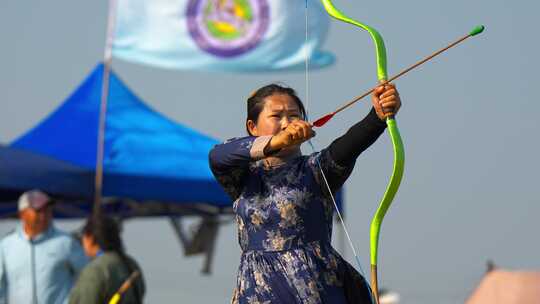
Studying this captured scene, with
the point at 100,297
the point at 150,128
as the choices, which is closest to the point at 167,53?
the point at 150,128

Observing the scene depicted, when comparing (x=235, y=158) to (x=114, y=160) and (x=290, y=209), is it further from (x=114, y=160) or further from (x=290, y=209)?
(x=114, y=160)

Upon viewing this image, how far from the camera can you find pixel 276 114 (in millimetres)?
3639

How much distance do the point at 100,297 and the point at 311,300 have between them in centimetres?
306

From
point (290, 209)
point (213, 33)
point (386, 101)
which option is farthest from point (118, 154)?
point (386, 101)

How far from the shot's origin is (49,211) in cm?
716

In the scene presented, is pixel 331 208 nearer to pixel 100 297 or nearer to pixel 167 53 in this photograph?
pixel 100 297

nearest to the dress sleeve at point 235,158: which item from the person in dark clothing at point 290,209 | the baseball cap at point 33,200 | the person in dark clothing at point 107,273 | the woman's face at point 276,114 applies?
the person in dark clothing at point 290,209

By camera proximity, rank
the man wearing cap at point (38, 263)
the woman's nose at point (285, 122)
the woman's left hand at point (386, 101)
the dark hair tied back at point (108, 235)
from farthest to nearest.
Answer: the man wearing cap at point (38, 263) < the dark hair tied back at point (108, 235) < the woman's nose at point (285, 122) < the woman's left hand at point (386, 101)

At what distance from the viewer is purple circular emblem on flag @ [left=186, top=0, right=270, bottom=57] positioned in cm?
1235

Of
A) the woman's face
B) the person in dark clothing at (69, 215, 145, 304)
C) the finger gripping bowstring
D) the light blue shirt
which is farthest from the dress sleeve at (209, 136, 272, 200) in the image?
the light blue shirt

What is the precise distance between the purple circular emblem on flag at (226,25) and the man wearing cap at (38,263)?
5539mm

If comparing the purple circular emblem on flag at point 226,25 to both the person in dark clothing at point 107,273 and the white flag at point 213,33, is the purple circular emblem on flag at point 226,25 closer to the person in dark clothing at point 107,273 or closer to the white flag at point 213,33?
the white flag at point 213,33

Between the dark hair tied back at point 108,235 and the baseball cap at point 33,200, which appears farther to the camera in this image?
the baseball cap at point 33,200

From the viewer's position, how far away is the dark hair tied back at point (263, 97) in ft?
12.1
